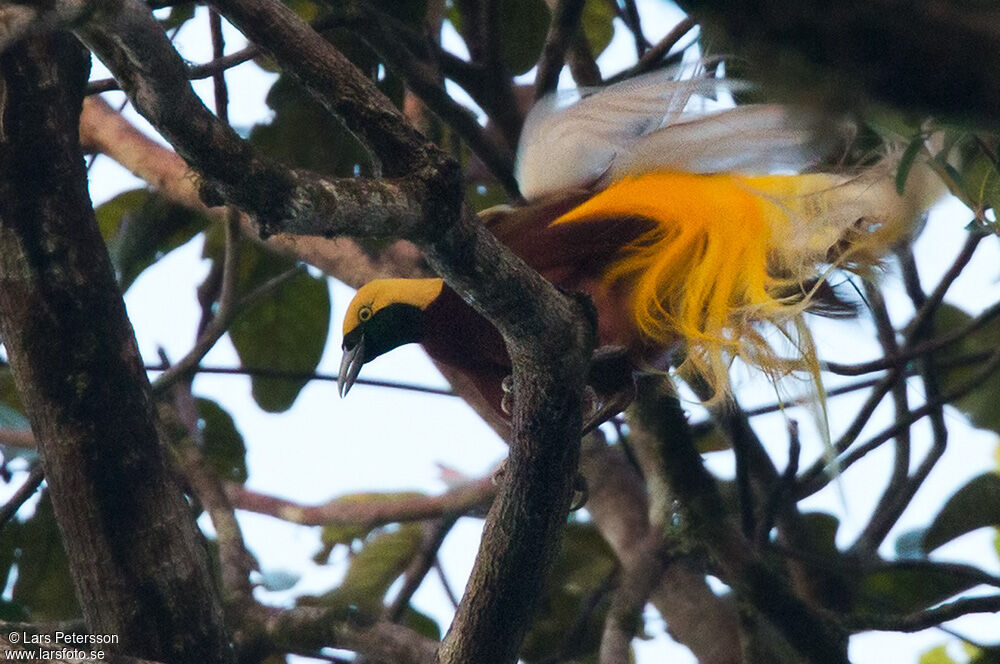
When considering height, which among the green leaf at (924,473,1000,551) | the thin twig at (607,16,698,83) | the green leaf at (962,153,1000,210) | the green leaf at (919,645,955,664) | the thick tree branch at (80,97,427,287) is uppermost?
the thin twig at (607,16,698,83)

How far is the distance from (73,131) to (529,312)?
2.62ft

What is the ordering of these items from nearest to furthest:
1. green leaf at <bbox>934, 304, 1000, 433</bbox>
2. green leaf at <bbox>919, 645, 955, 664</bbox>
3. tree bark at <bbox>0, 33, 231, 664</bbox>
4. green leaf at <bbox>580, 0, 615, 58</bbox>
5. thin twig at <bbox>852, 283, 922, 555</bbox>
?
tree bark at <bbox>0, 33, 231, 664</bbox> → thin twig at <bbox>852, 283, 922, 555</bbox> → green leaf at <bbox>934, 304, 1000, 433</bbox> → green leaf at <bbox>580, 0, 615, 58</bbox> → green leaf at <bbox>919, 645, 955, 664</bbox>

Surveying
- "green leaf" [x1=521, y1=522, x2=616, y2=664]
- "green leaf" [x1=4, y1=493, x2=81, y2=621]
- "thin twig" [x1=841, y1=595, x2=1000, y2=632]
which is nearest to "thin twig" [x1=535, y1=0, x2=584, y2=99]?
"green leaf" [x1=521, y1=522, x2=616, y2=664]

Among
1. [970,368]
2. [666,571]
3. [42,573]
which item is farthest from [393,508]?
[970,368]

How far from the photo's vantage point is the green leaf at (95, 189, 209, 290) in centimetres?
253

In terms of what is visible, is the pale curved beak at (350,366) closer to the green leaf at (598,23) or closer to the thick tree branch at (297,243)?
the thick tree branch at (297,243)

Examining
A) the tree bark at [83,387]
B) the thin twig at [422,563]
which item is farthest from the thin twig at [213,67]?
the thin twig at [422,563]

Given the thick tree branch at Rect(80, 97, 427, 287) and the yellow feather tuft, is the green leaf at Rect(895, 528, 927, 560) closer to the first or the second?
the yellow feather tuft

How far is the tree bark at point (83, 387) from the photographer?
1.62m

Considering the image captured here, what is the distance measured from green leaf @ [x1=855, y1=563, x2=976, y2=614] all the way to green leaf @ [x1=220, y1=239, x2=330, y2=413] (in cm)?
153

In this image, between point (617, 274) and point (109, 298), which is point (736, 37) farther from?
point (617, 274)

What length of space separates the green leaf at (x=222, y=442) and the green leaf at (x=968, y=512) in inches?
68.3

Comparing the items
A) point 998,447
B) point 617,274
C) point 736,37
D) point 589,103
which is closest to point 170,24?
point 589,103

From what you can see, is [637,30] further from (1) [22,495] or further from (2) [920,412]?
(1) [22,495]
